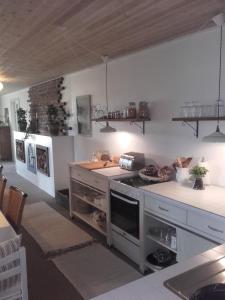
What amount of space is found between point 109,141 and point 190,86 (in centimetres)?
174

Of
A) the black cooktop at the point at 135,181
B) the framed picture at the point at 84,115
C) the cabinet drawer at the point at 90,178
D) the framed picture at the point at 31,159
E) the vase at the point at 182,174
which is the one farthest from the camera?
the framed picture at the point at 31,159

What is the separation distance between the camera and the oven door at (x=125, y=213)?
2.80 metres

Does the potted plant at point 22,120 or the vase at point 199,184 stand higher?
the potted plant at point 22,120

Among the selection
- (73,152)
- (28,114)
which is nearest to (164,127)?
(73,152)

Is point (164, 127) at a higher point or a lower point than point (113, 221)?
higher

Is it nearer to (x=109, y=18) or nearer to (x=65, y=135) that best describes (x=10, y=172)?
(x=65, y=135)

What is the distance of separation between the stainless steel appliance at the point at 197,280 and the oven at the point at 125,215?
152 cm

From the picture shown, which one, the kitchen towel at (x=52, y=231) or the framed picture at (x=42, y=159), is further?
the framed picture at (x=42, y=159)

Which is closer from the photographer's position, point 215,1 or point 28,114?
point 215,1

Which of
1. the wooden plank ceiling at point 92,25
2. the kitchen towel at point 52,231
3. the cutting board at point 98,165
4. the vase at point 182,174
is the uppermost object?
the wooden plank ceiling at point 92,25

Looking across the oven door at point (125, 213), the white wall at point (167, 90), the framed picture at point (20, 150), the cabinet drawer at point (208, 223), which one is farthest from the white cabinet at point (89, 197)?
the framed picture at point (20, 150)

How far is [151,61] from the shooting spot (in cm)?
326

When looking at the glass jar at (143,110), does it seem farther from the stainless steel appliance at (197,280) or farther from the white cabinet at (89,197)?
the stainless steel appliance at (197,280)

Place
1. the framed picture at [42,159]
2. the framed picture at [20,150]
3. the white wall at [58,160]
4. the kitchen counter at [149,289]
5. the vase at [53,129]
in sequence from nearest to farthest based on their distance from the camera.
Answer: the kitchen counter at [149,289] → the white wall at [58,160] → the framed picture at [42,159] → the vase at [53,129] → the framed picture at [20,150]
